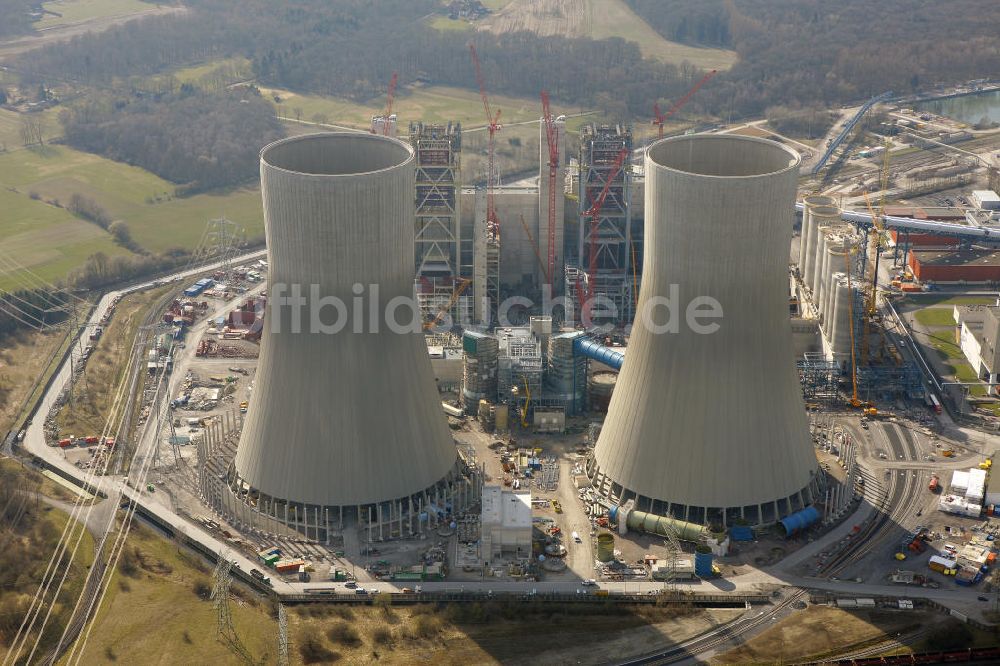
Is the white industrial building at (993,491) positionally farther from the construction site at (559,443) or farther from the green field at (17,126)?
the green field at (17,126)

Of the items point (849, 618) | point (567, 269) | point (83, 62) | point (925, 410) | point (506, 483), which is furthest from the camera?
point (83, 62)

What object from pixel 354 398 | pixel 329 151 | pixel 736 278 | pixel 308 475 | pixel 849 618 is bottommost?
pixel 849 618

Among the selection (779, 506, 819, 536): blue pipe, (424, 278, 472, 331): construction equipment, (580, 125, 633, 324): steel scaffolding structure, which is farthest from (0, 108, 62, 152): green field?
(779, 506, 819, 536): blue pipe

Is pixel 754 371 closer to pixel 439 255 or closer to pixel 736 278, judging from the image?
pixel 736 278

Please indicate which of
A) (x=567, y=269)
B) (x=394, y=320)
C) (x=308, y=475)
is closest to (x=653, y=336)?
(x=394, y=320)

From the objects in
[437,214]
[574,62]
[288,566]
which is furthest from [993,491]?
[574,62]
